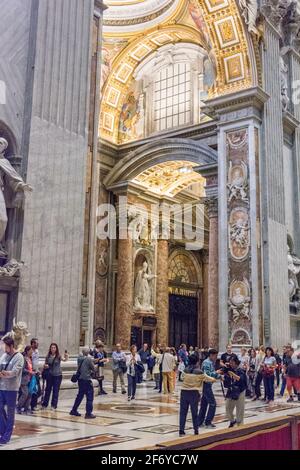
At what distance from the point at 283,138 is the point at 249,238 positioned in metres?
4.40

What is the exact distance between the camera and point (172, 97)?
20.2m

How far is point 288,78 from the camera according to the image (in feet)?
60.4

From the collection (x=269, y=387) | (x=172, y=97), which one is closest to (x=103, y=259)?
(x=172, y=97)

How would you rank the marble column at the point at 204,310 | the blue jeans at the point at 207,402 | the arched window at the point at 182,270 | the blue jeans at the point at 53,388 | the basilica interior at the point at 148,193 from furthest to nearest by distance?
the marble column at the point at 204,310
the arched window at the point at 182,270
the basilica interior at the point at 148,193
the blue jeans at the point at 53,388
the blue jeans at the point at 207,402

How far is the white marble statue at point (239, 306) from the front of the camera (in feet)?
48.7

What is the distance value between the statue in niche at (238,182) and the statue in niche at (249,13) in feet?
13.1

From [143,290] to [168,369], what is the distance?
9267 mm

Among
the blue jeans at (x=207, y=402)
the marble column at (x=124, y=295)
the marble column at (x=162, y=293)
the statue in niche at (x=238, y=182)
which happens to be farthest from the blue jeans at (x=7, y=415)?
the marble column at (x=162, y=293)

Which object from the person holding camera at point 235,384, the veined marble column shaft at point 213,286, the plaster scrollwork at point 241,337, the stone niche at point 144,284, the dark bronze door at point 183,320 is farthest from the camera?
the dark bronze door at point 183,320

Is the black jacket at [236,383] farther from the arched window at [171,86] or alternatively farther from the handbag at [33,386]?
the arched window at [171,86]

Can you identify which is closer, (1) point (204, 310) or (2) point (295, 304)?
(2) point (295, 304)

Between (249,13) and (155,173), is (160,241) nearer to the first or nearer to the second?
(155,173)

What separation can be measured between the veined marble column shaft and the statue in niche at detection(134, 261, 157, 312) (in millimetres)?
3891
